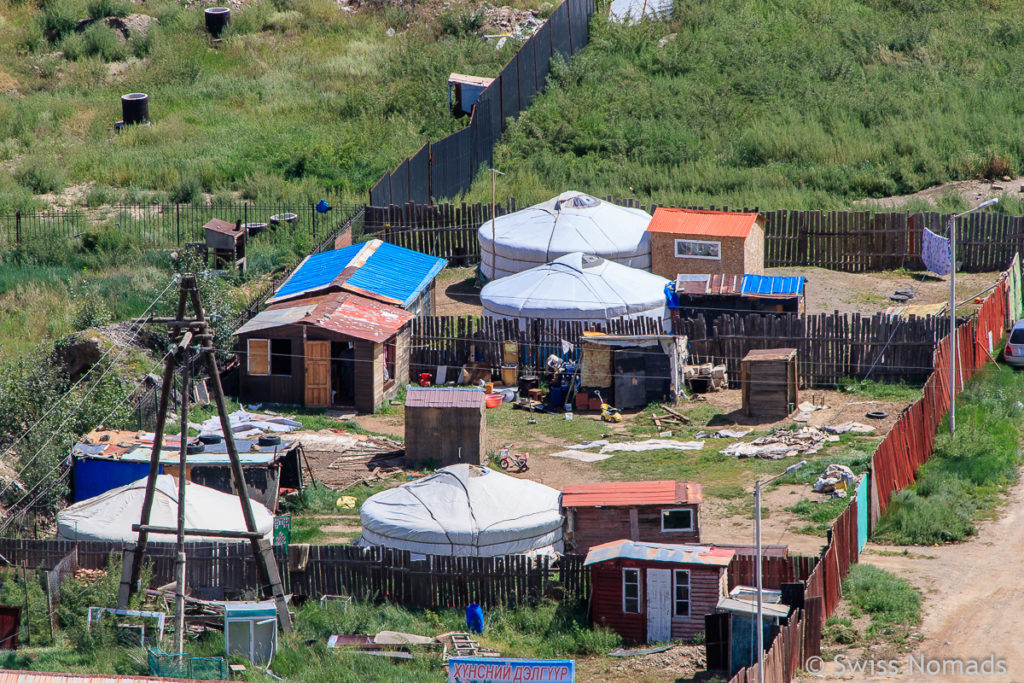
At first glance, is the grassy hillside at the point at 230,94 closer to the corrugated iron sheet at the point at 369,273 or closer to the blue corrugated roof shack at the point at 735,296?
the corrugated iron sheet at the point at 369,273

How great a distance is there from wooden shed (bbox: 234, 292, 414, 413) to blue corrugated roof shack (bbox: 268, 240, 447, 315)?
1373mm

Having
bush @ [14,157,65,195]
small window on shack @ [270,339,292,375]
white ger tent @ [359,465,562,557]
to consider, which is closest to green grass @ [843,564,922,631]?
white ger tent @ [359,465,562,557]

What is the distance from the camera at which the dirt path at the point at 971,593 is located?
1956 cm

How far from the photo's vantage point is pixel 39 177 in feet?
155

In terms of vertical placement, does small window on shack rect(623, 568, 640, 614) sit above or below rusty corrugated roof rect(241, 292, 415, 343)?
below

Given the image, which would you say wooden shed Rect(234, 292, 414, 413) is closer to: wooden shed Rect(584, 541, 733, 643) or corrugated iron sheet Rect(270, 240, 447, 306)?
corrugated iron sheet Rect(270, 240, 447, 306)

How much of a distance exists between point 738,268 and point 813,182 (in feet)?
31.8

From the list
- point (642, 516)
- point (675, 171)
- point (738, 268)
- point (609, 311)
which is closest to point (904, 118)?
point (675, 171)

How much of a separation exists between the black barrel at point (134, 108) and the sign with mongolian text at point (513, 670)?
3749cm

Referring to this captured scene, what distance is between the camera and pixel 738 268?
3756cm

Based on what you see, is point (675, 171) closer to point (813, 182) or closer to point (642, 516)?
point (813, 182)

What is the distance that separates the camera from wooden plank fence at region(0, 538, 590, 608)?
2152 cm

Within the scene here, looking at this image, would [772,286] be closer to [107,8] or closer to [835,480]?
[835,480]

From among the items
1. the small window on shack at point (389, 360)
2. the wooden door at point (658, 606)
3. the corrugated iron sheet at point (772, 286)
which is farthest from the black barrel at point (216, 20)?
the wooden door at point (658, 606)
